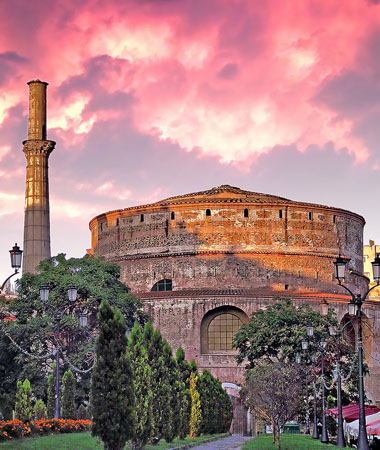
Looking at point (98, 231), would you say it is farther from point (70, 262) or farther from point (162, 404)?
point (162, 404)

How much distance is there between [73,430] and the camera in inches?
1046

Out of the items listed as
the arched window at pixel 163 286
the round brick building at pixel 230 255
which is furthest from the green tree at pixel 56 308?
the arched window at pixel 163 286

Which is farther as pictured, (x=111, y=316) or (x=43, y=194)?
(x=43, y=194)

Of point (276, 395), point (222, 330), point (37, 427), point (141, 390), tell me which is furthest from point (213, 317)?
point (37, 427)

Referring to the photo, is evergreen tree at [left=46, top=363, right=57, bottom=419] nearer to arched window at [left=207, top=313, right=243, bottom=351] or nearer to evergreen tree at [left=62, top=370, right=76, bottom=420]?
evergreen tree at [left=62, top=370, right=76, bottom=420]

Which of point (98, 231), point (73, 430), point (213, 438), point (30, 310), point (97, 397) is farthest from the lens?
point (98, 231)

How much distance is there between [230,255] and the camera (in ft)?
178

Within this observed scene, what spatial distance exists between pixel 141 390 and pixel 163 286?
30.3 metres

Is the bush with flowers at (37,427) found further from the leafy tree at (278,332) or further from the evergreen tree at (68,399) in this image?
the leafy tree at (278,332)

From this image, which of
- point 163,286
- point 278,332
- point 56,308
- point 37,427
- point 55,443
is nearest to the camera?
point 55,443

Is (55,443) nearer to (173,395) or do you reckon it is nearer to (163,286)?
(173,395)

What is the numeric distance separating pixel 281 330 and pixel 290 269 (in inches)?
472

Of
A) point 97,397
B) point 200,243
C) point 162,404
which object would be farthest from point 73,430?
point 200,243

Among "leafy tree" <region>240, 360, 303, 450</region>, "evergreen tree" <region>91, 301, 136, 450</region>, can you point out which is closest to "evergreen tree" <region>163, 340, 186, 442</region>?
"leafy tree" <region>240, 360, 303, 450</region>
